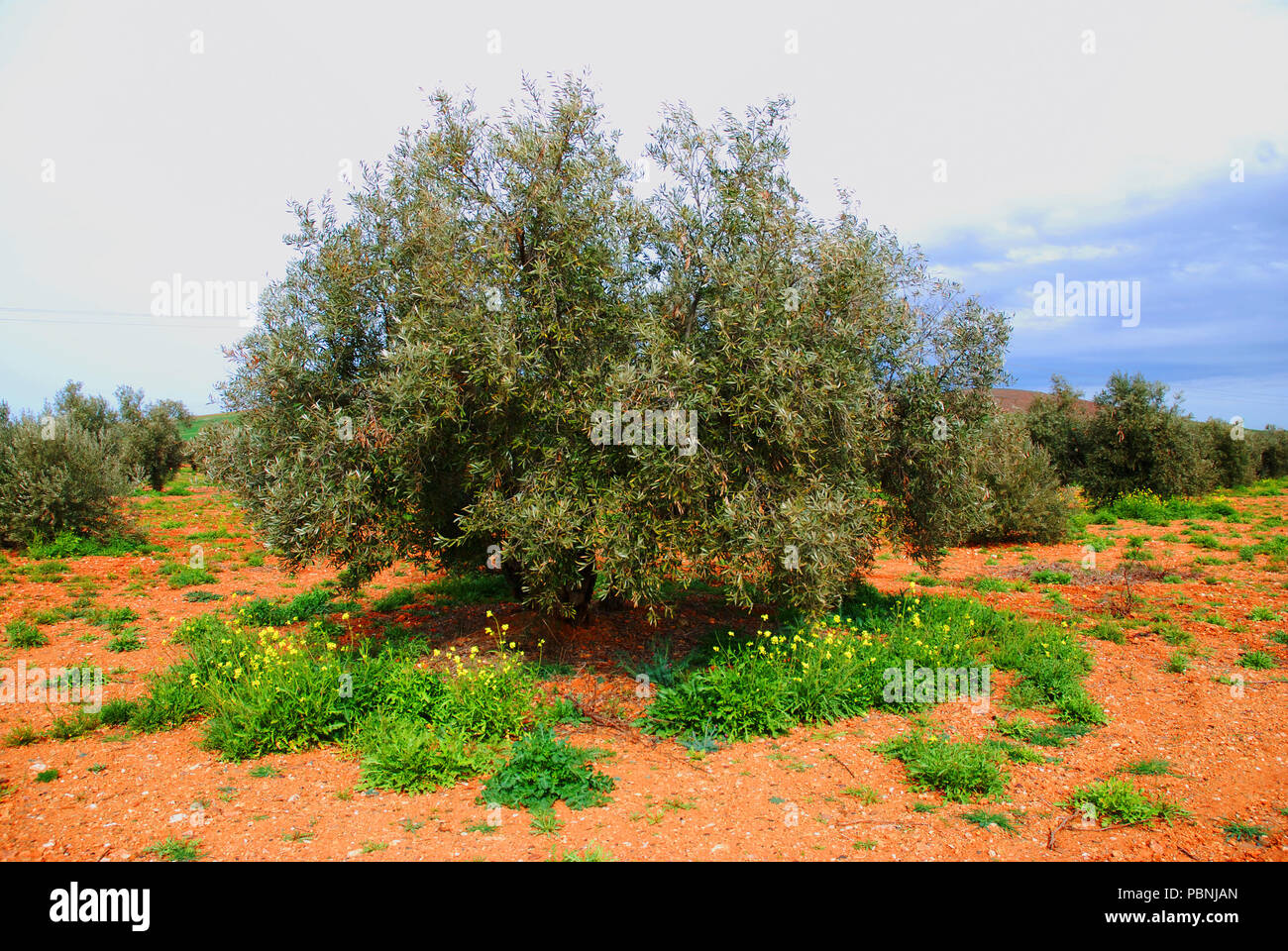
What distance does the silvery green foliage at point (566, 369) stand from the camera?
7.35 meters

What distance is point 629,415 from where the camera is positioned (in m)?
7.32

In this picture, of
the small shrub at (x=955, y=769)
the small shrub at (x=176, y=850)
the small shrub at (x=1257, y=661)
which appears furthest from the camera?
the small shrub at (x=1257, y=661)

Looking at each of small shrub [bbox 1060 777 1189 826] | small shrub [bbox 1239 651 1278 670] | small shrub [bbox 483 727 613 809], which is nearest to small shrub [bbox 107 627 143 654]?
small shrub [bbox 483 727 613 809]

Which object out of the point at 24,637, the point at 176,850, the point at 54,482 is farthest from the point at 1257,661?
the point at 54,482

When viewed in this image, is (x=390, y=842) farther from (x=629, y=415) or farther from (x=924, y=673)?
(x=924, y=673)

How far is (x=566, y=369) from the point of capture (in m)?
8.02

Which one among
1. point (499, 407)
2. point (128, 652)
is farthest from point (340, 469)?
point (128, 652)

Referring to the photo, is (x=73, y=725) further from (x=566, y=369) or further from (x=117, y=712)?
(x=566, y=369)

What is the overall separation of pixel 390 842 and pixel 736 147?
806cm

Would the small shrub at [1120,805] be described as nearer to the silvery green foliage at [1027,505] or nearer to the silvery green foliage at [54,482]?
the silvery green foliage at [1027,505]

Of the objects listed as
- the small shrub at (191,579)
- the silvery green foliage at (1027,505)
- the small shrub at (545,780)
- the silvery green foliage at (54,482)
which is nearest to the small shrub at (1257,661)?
the small shrub at (545,780)

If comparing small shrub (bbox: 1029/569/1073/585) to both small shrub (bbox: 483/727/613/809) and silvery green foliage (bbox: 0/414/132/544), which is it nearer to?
small shrub (bbox: 483/727/613/809)

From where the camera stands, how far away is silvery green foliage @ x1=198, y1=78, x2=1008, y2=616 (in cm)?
735

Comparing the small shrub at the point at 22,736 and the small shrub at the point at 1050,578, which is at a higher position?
the small shrub at the point at 1050,578
